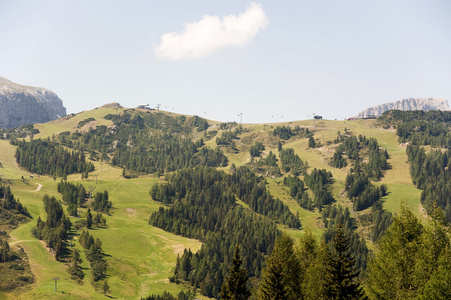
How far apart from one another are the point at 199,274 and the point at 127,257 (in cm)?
3887

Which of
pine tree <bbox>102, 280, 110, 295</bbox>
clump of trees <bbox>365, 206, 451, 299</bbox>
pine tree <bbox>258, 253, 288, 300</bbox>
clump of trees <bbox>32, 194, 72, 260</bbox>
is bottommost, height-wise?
pine tree <bbox>102, 280, 110, 295</bbox>

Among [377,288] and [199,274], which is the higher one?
[377,288]

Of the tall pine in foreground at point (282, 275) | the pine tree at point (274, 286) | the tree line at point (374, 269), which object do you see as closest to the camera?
the tree line at point (374, 269)

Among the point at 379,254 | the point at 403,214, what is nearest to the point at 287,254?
the point at 379,254

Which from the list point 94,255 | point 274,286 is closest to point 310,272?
point 274,286

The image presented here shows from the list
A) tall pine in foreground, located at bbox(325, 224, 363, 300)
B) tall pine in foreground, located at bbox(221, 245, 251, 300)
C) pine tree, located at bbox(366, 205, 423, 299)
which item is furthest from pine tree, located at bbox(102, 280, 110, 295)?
tall pine in foreground, located at bbox(325, 224, 363, 300)

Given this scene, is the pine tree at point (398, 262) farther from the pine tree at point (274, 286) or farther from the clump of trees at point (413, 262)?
the pine tree at point (274, 286)

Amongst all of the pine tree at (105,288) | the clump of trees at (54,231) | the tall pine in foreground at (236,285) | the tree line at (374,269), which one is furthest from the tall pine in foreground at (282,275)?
the clump of trees at (54,231)

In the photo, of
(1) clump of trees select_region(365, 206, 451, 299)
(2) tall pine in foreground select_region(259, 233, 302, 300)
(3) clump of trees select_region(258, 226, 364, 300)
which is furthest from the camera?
(2) tall pine in foreground select_region(259, 233, 302, 300)

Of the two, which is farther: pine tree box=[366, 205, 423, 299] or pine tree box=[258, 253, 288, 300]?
pine tree box=[258, 253, 288, 300]

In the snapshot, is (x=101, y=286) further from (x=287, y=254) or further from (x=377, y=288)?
(x=377, y=288)

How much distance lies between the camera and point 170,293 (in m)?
157

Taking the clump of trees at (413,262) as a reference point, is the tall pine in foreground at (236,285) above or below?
below

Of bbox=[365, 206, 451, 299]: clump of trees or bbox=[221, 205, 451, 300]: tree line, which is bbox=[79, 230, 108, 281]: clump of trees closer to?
bbox=[221, 205, 451, 300]: tree line
